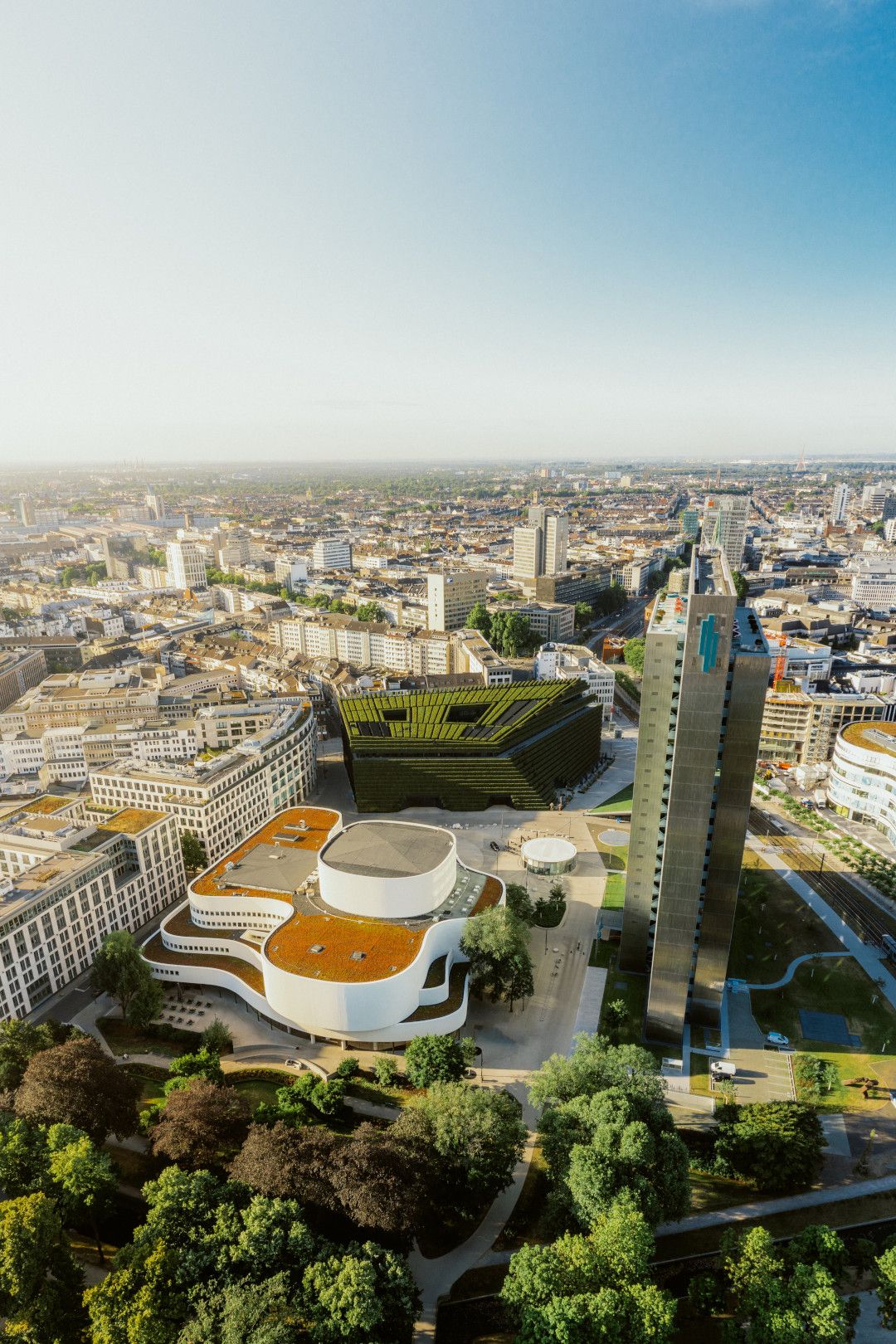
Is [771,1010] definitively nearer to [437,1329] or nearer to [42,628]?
[437,1329]

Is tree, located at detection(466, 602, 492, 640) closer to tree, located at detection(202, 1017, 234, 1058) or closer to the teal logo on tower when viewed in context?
the teal logo on tower

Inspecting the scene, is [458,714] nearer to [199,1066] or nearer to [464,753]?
[464,753]

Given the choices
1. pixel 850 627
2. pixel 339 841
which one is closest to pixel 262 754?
pixel 339 841

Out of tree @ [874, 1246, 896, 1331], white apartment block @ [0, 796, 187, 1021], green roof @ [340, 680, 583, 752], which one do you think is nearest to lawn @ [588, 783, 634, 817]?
green roof @ [340, 680, 583, 752]

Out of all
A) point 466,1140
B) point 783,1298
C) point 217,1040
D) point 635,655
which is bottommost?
point 217,1040

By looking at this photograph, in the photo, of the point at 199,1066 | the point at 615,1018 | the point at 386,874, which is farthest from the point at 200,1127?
the point at 615,1018

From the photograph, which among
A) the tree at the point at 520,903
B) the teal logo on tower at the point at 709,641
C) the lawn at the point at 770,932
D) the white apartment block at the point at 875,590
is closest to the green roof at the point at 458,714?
the tree at the point at 520,903
